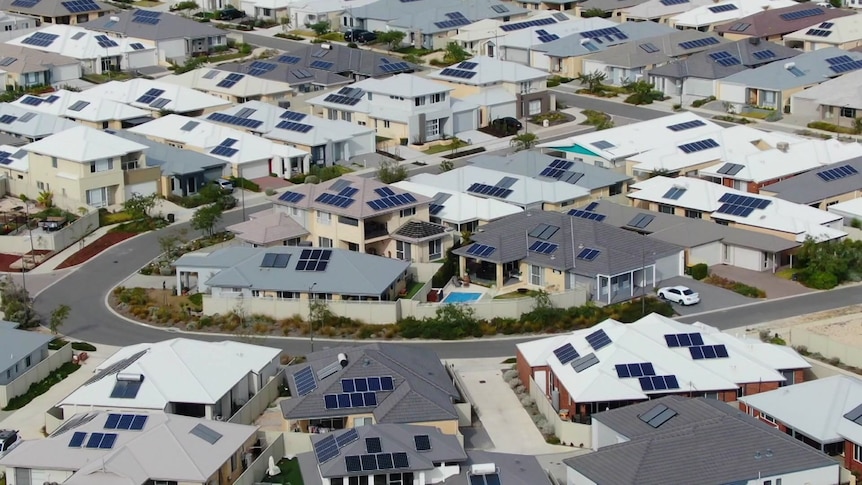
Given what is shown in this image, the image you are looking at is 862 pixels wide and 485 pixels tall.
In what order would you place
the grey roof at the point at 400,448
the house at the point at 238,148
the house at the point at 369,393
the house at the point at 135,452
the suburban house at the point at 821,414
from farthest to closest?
the house at the point at 238,148 → the house at the point at 369,393 → the suburban house at the point at 821,414 → the house at the point at 135,452 → the grey roof at the point at 400,448

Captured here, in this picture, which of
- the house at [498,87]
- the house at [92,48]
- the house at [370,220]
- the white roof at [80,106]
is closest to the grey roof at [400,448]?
the house at [370,220]

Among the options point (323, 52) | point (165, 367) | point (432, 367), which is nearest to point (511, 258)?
point (432, 367)

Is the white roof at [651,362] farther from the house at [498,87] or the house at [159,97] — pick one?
the house at [159,97]

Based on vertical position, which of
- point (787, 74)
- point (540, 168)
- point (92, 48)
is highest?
point (92, 48)

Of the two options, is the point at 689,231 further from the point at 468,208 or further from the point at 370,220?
the point at 370,220

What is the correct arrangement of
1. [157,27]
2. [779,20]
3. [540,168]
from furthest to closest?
[157,27], [779,20], [540,168]

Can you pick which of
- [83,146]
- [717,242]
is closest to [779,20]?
[717,242]

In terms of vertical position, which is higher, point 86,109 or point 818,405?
point 86,109
